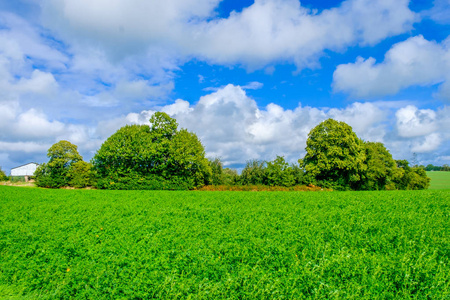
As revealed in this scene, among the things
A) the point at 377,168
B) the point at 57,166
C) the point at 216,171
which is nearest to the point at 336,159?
the point at 377,168

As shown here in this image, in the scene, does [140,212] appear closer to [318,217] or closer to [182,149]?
[318,217]

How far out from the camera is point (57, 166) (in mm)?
54812

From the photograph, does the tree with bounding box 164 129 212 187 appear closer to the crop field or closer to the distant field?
the crop field

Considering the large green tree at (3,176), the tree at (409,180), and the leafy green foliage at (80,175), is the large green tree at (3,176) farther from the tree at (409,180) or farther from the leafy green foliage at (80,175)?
the tree at (409,180)

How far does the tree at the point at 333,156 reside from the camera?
4506 centimetres

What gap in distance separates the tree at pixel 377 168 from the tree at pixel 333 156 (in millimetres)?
4501

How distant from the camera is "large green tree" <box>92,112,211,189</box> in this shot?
143 feet

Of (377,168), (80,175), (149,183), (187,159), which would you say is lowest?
(149,183)

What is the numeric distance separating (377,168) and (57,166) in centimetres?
6808

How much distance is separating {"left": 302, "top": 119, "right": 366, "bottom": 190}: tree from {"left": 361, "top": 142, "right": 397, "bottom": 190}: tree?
450cm

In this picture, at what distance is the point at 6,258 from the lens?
7.54 meters

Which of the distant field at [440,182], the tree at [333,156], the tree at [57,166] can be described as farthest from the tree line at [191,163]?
the distant field at [440,182]

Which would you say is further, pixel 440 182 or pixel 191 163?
pixel 440 182

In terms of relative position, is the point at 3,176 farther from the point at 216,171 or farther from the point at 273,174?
the point at 273,174
